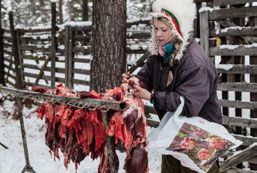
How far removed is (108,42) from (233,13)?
70.3 inches

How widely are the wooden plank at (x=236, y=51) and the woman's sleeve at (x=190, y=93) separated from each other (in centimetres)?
281

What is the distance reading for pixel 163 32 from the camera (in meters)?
2.80

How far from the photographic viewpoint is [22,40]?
1241 centimetres

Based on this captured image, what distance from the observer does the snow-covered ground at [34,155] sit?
19.1 ft

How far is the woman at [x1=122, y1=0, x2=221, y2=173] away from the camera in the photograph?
2670 mm

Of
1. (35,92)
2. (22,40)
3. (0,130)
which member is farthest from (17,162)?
(22,40)

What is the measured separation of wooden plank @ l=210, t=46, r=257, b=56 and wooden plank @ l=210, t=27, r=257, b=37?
18 centimetres

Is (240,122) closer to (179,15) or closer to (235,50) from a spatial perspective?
(235,50)

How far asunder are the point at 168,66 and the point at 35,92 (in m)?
1.03

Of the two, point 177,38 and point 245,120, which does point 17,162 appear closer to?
point 245,120

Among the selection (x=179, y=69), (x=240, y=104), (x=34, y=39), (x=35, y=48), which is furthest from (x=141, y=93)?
(x=34, y=39)

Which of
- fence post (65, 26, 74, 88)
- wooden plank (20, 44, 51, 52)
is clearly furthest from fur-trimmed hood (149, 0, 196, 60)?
wooden plank (20, 44, 51, 52)

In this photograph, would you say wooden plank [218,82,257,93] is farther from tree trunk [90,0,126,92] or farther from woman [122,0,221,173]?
woman [122,0,221,173]

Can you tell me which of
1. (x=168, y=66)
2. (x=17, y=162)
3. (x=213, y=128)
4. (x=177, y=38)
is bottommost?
(x=17, y=162)
